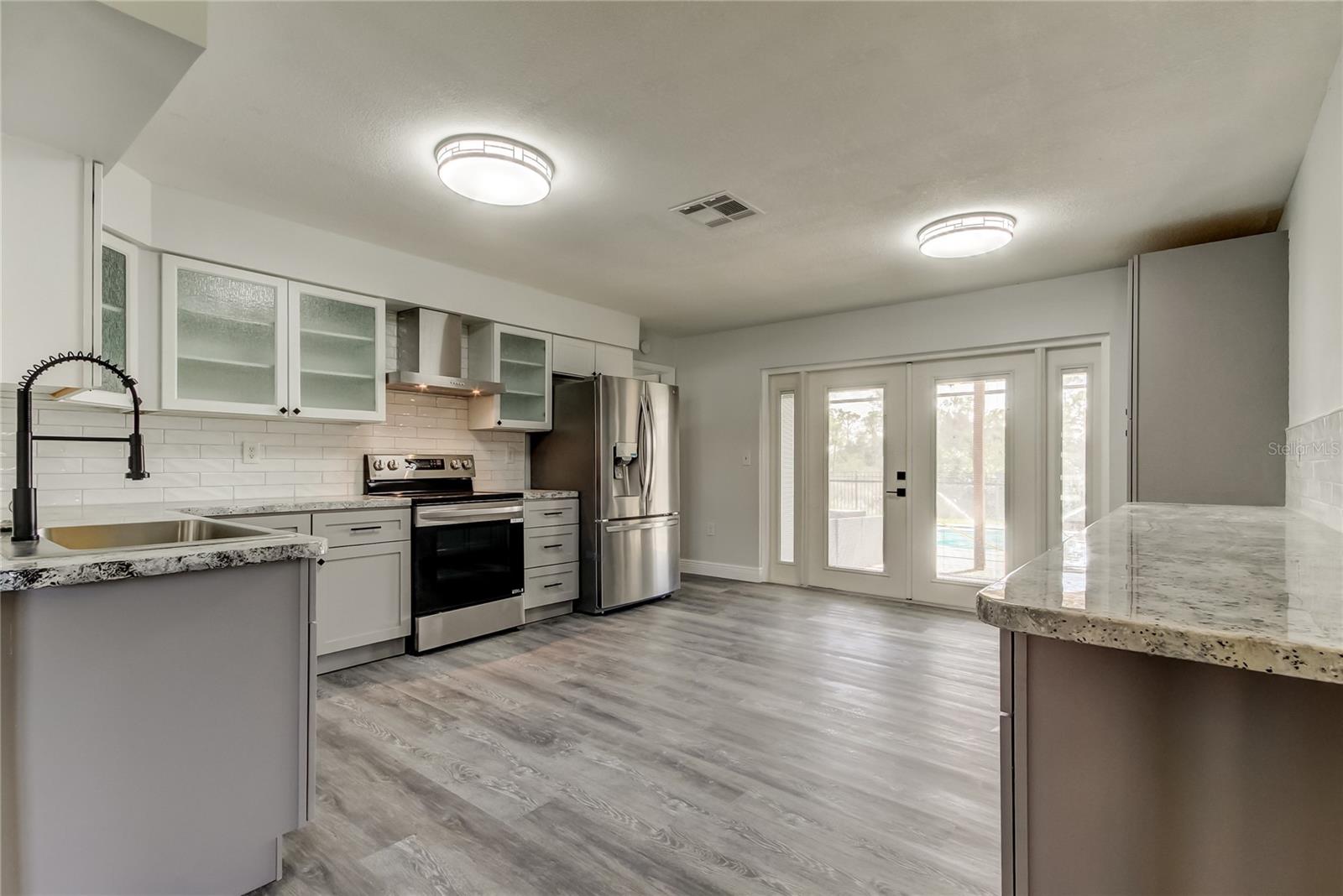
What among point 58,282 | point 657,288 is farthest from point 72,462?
point 657,288

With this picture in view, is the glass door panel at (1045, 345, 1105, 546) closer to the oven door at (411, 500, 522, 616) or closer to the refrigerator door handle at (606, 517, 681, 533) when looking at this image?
the refrigerator door handle at (606, 517, 681, 533)

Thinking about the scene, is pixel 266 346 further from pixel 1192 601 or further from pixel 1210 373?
pixel 1210 373

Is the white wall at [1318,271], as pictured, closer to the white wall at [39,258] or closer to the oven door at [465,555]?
the oven door at [465,555]

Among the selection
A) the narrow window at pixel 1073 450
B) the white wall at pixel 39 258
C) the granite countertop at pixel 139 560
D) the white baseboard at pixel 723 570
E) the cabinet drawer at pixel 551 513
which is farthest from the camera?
the white baseboard at pixel 723 570

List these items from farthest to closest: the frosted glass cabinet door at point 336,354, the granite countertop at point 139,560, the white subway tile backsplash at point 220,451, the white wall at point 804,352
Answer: the white wall at point 804,352 → the frosted glass cabinet door at point 336,354 → the white subway tile backsplash at point 220,451 → the granite countertop at point 139,560

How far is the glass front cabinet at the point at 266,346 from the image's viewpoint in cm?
289

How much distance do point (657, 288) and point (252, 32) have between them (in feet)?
9.36

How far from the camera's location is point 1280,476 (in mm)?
2807

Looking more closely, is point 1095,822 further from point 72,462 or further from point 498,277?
point 498,277

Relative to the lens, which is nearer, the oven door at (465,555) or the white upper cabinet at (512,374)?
the oven door at (465,555)

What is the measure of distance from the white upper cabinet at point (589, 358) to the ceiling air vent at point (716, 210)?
1.86 m

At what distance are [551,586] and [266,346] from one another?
2261 millimetres

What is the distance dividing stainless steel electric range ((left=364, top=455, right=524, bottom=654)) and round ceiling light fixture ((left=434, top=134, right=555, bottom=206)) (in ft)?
5.95

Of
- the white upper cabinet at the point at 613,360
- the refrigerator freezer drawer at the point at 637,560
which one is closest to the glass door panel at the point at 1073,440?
the refrigerator freezer drawer at the point at 637,560
